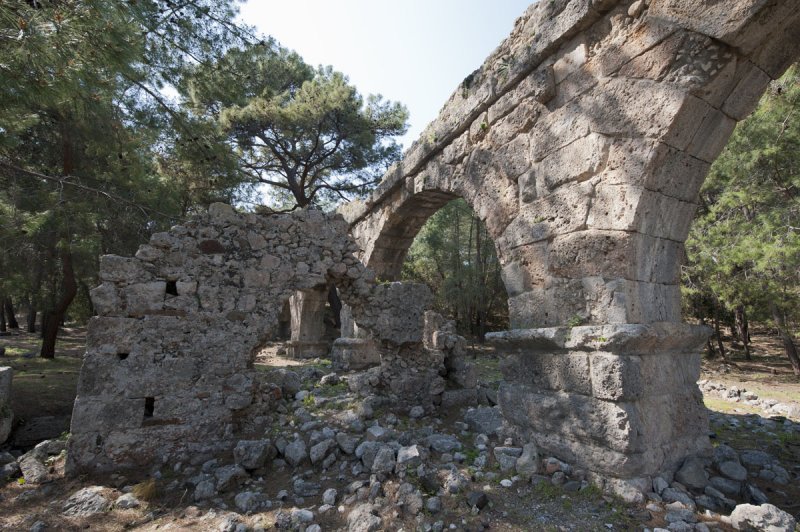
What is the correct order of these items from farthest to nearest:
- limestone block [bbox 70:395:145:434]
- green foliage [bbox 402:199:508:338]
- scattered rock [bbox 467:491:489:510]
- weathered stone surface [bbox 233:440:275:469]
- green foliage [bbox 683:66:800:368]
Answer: green foliage [bbox 402:199:508:338], green foliage [bbox 683:66:800:368], limestone block [bbox 70:395:145:434], weathered stone surface [bbox 233:440:275:469], scattered rock [bbox 467:491:489:510]

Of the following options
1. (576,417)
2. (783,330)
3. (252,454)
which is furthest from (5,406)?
(783,330)

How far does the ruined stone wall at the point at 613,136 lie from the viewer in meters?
2.56

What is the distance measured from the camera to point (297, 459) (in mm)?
3535

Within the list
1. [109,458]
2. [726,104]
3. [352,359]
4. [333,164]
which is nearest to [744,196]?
[726,104]

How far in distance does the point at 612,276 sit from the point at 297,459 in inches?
114

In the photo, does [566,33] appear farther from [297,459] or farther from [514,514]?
[297,459]

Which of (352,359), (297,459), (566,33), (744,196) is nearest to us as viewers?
(566,33)

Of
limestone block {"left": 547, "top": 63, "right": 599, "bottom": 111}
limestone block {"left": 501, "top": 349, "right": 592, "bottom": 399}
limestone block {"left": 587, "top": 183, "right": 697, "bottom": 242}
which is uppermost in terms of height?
limestone block {"left": 547, "top": 63, "right": 599, "bottom": 111}

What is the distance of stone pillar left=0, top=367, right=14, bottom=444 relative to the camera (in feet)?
13.7

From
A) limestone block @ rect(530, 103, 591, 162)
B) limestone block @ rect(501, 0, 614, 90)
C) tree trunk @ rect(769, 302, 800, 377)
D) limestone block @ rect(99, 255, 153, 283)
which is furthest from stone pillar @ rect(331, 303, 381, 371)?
tree trunk @ rect(769, 302, 800, 377)

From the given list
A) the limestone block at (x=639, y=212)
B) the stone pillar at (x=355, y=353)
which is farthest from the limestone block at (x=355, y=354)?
the limestone block at (x=639, y=212)

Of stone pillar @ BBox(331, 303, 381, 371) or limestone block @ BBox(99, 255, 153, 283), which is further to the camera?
stone pillar @ BBox(331, 303, 381, 371)

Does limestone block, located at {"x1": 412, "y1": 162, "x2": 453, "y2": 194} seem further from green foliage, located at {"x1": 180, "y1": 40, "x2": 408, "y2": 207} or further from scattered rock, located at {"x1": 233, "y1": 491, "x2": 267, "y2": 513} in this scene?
green foliage, located at {"x1": 180, "y1": 40, "x2": 408, "y2": 207}

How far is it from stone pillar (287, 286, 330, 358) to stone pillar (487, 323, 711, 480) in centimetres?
866
